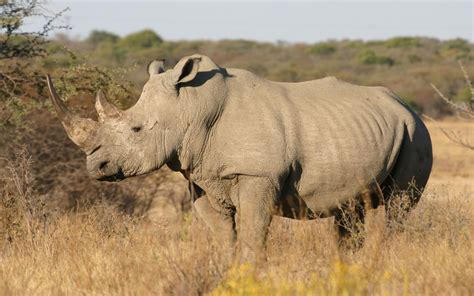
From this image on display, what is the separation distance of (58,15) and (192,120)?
13.6 ft

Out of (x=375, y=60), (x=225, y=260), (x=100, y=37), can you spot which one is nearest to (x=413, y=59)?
(x=375, y=60)

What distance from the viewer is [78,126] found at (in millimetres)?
8062

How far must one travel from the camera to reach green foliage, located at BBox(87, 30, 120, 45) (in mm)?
82000

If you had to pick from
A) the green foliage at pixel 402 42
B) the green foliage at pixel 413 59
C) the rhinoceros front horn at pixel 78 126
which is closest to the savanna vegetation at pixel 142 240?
the rhinoceros front horn at pixel 78 126

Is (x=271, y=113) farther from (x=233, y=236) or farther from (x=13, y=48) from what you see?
(x=13, y=48)

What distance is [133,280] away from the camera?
21.9 ft

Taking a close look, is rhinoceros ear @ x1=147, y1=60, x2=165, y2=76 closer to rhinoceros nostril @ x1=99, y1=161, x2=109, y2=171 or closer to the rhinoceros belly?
rhinoceros nostril @ x1=99, y1=161, x2=109, y2=171

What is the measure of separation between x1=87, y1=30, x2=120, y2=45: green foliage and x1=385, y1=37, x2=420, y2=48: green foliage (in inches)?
807

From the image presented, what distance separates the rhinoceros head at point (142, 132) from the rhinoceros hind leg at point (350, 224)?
4.56 ft

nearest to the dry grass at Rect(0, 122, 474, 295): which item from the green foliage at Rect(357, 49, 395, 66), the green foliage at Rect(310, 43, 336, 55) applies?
the green foliage at Rect(357, 49, 395, 66)

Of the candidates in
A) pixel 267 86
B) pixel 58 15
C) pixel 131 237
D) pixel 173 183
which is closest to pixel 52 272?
pixel 131 237

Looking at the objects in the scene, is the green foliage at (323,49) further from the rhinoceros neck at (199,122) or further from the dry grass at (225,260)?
the rhinoceros neck at (199,122)

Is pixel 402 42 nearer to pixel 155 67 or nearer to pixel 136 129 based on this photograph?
pixel 155 67

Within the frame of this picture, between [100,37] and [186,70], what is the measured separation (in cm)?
7698
